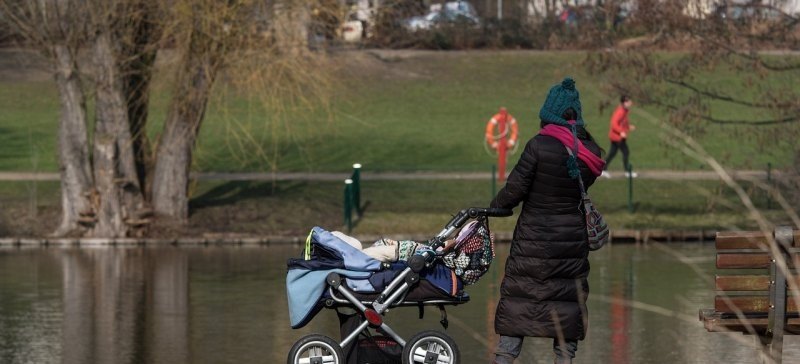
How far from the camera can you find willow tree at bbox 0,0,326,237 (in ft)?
71.2

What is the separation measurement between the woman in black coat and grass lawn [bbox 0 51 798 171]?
15.1m

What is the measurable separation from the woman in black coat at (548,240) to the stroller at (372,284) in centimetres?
51

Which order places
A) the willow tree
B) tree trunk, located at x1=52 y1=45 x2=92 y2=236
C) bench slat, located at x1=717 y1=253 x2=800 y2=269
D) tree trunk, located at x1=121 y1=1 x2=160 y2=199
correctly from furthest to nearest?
tree trunk, located at x1=52 y1=45 x2=92 y2=236 → tree trunk, located at x1=121 y1=1 x2=160 y2=199 → the willow tree → bench slat, located at x1=717 y1=253 x2=800 y2=269

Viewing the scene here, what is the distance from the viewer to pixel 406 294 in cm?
954

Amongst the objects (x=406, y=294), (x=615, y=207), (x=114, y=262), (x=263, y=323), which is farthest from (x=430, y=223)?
(x=406, y=294)

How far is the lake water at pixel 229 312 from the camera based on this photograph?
39.4ft

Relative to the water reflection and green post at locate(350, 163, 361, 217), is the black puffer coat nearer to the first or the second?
the water reflection

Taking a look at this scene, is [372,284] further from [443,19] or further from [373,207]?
[443,19]

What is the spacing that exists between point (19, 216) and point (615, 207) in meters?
9.70

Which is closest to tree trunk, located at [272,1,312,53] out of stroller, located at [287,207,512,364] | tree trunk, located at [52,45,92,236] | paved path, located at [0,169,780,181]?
tree trunk, located at [52,45,92,236]

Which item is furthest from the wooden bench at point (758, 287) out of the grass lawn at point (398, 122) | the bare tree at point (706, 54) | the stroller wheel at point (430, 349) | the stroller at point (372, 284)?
the grass lawn at point (398, 122)

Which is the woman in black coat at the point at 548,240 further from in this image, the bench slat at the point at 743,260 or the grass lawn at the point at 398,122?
the grass lawn at the point at 398,122

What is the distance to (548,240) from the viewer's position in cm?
884

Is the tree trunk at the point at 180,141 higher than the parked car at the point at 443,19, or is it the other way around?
the parked car at the point at 443,19
